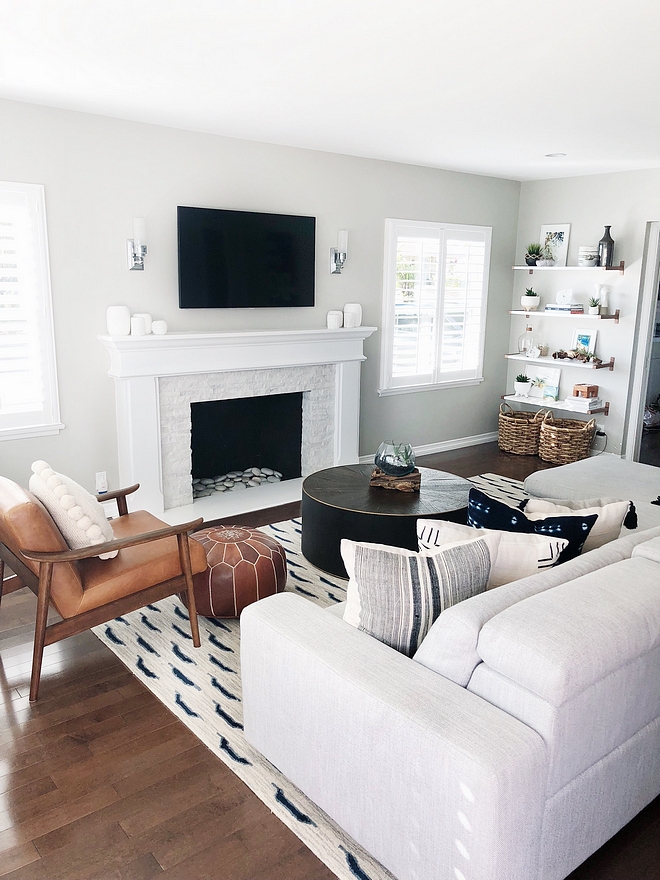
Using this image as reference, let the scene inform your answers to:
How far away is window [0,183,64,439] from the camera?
4.09m

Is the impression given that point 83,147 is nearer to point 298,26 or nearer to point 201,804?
point 298,26

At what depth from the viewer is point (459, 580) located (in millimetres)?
2066

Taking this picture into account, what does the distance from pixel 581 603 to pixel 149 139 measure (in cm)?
393

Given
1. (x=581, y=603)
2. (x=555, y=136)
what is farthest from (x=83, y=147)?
(x=581, y=603)

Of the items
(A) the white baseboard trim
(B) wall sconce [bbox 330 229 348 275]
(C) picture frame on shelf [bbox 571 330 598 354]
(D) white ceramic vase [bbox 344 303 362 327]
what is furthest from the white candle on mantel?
(C) picture frame on shelf [bbox 571 330 598 354]

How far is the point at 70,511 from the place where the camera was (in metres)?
2.73

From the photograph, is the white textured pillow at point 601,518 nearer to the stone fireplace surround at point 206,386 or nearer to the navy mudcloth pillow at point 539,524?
the navy mudcloth pillow at point 539,524

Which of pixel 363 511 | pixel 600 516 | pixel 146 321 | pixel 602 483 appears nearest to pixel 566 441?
pixel 602 483

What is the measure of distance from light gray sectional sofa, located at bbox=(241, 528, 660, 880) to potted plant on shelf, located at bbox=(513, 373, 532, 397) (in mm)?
4827

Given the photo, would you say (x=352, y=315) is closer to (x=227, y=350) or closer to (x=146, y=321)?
(x=227, y=350)

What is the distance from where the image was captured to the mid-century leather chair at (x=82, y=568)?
2584 mm

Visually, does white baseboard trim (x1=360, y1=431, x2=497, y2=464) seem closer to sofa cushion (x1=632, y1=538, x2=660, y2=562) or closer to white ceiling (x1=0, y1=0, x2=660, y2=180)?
white ceiling (x1=0, y1=0, x2=660, y2=180)

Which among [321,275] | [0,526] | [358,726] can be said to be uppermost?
[321,275]

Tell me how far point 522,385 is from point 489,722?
551cm
